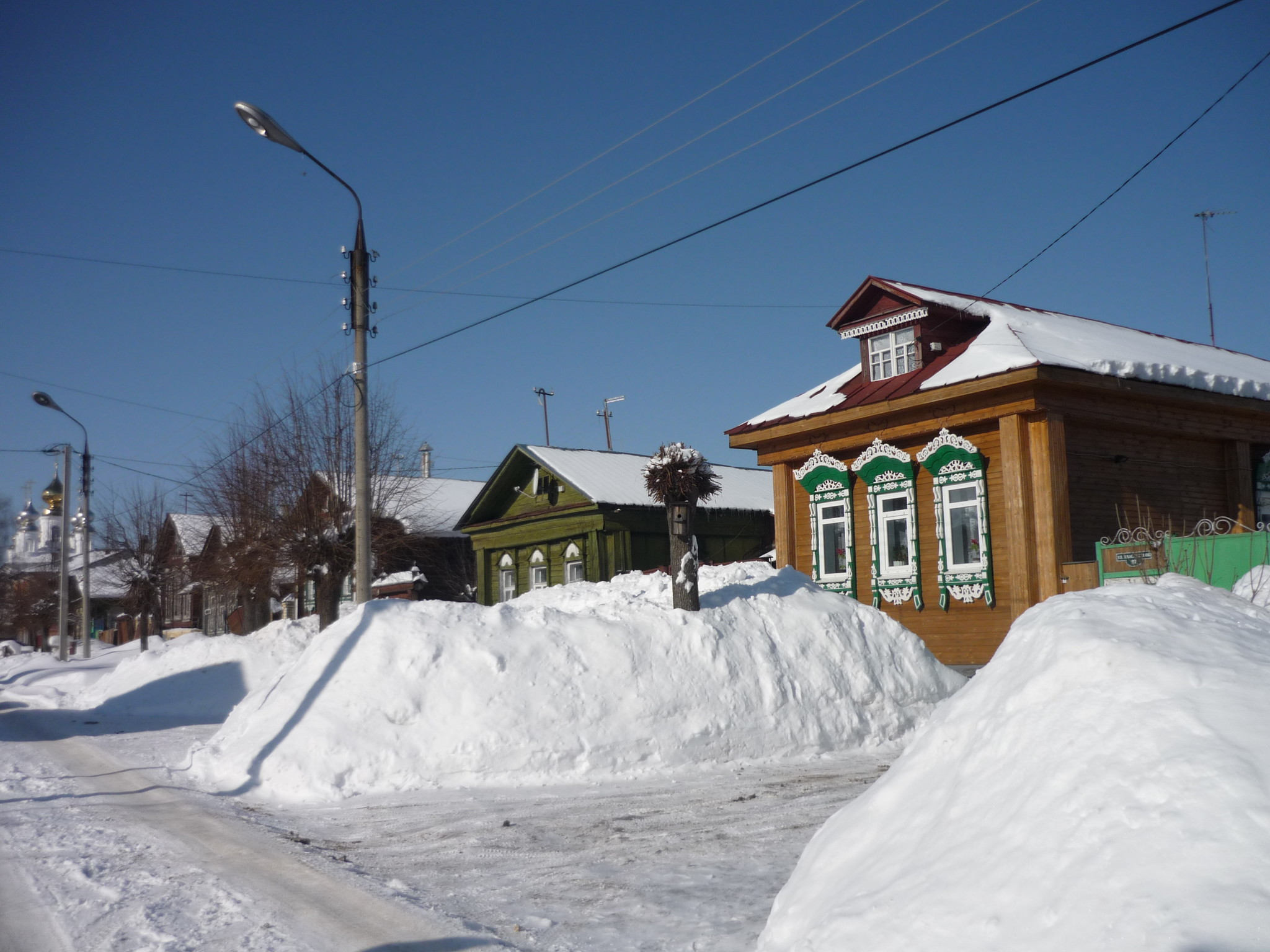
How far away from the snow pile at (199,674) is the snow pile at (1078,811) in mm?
15928

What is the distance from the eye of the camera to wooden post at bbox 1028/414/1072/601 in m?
15.7

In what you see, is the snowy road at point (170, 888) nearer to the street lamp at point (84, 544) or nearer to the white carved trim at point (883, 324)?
the white carved trim at point (883, 324)

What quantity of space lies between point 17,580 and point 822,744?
69548mm

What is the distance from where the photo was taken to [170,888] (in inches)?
245

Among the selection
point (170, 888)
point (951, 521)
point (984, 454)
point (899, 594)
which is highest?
point (984, 454)

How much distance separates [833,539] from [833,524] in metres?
0.30

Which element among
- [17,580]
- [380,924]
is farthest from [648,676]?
[17,580]

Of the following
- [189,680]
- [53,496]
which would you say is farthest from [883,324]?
[53,496]

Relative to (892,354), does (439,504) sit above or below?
below

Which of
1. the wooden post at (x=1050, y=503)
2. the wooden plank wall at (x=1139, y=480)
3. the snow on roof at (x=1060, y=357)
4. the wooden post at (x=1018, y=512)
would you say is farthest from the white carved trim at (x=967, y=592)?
the snow on roof at (x=1060, y=357)

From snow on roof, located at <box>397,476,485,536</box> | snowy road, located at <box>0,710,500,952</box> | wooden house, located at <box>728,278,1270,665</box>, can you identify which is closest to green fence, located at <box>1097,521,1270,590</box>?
wooden house, located at <box>728,278,1270,665</box>

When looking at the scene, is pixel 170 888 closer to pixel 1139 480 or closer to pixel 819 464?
pixel 819 464

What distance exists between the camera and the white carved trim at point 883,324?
63.1 ft

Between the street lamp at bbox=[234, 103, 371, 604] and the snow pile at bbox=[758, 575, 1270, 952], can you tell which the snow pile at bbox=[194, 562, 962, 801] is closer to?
the street lamp at bbox=[234, 103, 371, 604]
